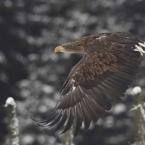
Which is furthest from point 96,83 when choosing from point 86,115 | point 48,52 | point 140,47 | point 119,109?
point 48,52

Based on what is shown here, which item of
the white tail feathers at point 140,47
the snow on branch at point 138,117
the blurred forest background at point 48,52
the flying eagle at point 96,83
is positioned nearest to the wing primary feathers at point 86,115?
the flying eagle at point 96,83

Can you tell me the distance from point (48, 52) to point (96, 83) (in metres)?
14.1

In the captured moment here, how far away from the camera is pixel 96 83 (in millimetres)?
6691

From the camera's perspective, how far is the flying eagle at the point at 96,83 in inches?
254

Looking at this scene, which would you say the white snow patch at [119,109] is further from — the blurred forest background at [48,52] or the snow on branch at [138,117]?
the snow on branch at [138,117]

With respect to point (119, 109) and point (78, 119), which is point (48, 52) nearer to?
point (119, 109)

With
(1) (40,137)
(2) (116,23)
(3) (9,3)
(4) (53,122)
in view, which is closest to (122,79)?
(4) (53,122)

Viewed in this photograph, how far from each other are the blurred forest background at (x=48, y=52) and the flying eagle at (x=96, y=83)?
1154cm

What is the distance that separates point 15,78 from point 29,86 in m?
0.50

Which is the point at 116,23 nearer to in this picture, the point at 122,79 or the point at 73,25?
the point at 73,25

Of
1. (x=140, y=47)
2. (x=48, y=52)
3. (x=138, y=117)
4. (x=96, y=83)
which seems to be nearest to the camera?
(x=138, y=117)

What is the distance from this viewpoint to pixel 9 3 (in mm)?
20156

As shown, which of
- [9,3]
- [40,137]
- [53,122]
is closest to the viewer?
[53,122]

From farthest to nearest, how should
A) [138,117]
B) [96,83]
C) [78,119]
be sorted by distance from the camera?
[96,83], [78,119], [138,117]
